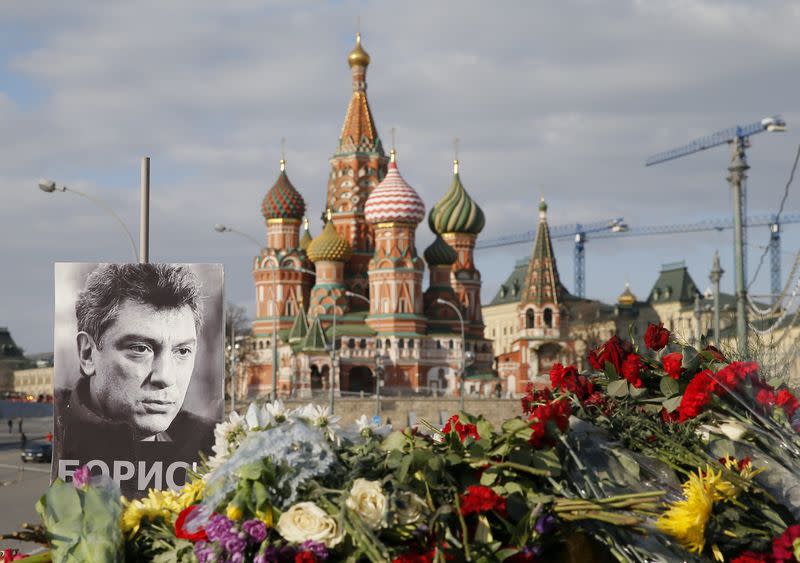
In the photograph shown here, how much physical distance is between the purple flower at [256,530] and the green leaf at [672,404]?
1491 mm

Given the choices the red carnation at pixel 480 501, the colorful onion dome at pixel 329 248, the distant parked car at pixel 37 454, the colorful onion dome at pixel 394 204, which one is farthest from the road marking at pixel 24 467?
the red carnation at pixel 480 501

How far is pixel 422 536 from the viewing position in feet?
10.4

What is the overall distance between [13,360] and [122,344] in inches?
6022

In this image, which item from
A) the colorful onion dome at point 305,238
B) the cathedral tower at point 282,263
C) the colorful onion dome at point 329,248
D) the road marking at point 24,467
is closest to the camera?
the road marking at point 24,467

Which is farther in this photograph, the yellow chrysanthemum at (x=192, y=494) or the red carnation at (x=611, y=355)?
the red carnation at (x=611, y=355)

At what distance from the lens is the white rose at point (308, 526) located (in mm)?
3109

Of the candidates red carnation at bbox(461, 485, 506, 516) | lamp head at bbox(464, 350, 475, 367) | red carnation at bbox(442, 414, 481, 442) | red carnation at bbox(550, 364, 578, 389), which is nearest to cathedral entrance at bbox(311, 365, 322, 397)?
lamp head at bbox(464, 350, 475, 367)

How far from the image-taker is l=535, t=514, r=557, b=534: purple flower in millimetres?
3197

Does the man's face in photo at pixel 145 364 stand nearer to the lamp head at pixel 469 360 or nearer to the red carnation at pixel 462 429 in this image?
the red carnation at pixel 462 429

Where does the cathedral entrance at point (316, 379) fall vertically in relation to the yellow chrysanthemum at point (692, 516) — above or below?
above

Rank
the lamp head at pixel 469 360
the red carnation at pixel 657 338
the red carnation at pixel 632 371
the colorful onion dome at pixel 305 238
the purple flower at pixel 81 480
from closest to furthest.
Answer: the purple flower at pixel 81 480 < the red carnation at pixel 632 371 < the red carnation at pixel 657 338 < the lamp head at pixel 469 360 < the colorful onion dome at pixel 305 238

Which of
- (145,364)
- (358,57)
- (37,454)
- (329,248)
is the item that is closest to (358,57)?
(358,57)

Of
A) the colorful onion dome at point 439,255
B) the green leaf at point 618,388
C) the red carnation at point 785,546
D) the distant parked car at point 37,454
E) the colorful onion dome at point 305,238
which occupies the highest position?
the colorful onion dome at point 305,238

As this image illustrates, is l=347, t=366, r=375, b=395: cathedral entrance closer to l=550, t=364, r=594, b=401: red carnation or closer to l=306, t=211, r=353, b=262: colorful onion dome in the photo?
l=306, t=211, r=353, b=262: colorful onion dome
